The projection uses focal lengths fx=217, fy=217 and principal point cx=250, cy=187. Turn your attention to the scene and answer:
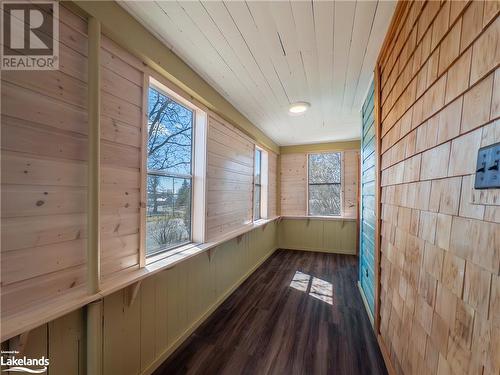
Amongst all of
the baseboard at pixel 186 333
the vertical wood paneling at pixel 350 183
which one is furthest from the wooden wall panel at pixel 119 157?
the vertical wood paneling at pixel 350 183

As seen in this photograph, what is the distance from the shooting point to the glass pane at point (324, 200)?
480cm

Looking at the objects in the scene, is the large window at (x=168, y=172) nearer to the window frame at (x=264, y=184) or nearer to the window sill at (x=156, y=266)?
the window sill at (x=156, y=266)

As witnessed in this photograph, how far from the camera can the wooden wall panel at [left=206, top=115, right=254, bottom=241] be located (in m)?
2.37

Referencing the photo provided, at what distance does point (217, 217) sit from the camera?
8.23 ft

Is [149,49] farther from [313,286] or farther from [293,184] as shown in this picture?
[293,184]

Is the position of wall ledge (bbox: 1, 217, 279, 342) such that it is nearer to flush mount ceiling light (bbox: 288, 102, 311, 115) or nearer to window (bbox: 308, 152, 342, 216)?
flush mount ceiling light (bbox: 288, 102, 311, 115)

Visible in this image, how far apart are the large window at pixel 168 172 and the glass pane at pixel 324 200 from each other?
3423mm

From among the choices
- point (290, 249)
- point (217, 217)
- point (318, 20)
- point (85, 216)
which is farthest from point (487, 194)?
point (290, 249)

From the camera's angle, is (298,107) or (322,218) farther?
(322,218)

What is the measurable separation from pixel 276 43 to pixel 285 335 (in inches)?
98.4

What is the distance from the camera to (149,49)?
4.92 ft

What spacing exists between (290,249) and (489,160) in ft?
15.5

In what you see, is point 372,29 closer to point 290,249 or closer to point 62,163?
point 62,163

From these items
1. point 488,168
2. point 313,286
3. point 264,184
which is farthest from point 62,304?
point 264,184
